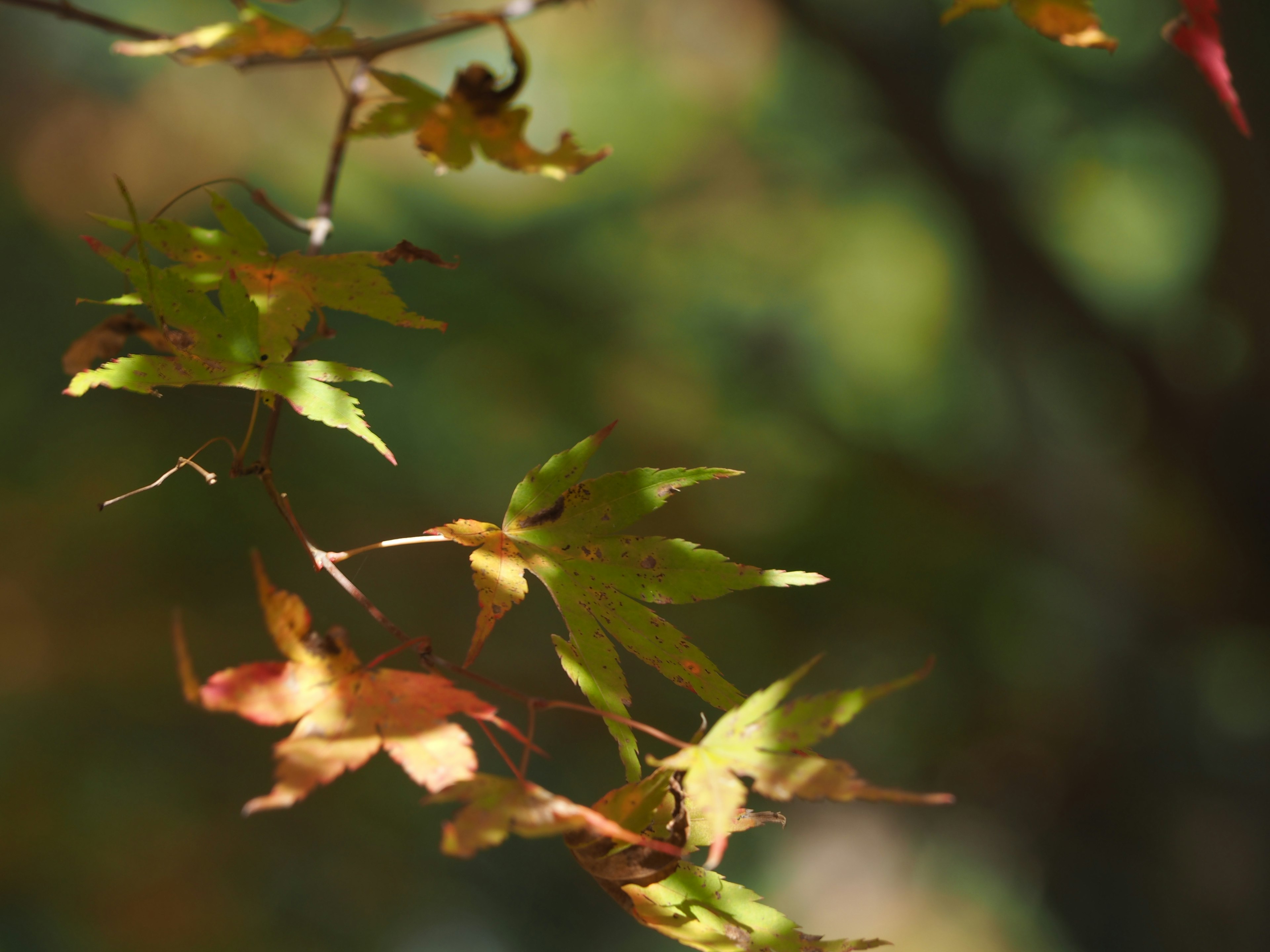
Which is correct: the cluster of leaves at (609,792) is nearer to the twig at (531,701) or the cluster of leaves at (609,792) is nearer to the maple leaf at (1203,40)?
the twig at (531,701)

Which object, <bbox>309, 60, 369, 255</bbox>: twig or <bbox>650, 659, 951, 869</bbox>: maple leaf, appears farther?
<bbox>309, 60, 369, 255</bbox>: twig

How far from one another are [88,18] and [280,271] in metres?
0.19

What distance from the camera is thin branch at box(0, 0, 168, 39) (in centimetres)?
56

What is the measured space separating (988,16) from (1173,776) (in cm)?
248

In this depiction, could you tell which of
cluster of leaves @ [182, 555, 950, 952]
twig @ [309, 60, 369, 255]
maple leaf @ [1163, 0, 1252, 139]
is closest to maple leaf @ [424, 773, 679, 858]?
cluster of leaves @ [182, 555, 950, 952]

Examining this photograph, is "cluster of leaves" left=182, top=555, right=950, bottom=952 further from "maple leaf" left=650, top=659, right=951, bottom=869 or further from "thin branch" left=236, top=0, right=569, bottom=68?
"thin branch" left=236, top=0, right=569, bottom=68

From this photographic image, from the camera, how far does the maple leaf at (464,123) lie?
514mm

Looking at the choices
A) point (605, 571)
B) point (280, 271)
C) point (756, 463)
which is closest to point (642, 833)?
point (605, 571)

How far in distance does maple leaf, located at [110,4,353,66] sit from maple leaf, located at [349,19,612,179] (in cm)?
4

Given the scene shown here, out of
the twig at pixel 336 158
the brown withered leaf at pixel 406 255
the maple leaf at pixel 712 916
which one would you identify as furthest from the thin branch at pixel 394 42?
the maple leaf at pixel 712 916

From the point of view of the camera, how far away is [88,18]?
569 millimetres

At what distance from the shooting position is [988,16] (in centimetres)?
281

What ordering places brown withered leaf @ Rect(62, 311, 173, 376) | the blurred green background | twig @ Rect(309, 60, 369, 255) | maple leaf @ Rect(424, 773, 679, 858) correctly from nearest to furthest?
A: 1. maple leaf @ Rect(424, 773, 679, 858)
2. twig @ Rect(309, 60, 369, 255)
3. brown withered leaf @ Rect(62, 311, 173, 376)
4. the blurred green background

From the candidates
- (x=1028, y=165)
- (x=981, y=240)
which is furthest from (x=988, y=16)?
(x=981, y=240)
